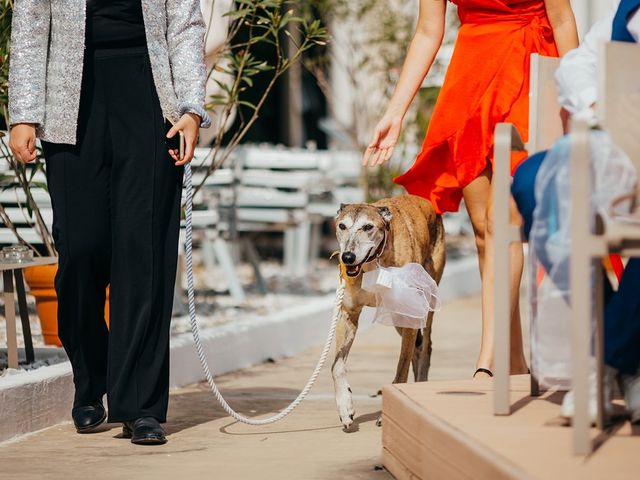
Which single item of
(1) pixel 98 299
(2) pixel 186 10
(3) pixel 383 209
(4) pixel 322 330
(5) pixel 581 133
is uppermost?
(2) pixel 186 10

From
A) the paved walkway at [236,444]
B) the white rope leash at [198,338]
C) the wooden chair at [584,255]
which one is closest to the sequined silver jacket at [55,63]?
the white rope leash at [198,338]

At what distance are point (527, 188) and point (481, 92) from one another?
6.14 feet

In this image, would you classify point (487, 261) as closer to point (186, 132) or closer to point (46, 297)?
point (186, 132)

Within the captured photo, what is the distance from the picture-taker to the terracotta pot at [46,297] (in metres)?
6.86

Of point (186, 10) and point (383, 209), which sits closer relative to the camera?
point (186, 10)

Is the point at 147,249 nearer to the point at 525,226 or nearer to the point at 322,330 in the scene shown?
the point at 525,226

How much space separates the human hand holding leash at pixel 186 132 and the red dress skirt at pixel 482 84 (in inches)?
46.7

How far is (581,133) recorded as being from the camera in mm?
3150

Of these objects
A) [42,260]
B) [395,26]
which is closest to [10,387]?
[42,260]

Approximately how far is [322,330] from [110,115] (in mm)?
4179

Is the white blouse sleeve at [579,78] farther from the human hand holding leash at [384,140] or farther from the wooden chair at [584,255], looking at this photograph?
the human hand holding leash at [384,140]

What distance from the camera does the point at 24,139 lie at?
16.0ft

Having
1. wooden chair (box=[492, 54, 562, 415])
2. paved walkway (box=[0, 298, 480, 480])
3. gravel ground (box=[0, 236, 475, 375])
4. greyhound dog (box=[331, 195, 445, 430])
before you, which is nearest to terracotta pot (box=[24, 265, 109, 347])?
gravel ground (box=[0, 236, 475, 375])

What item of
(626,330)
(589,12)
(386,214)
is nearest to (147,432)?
(386,214)
